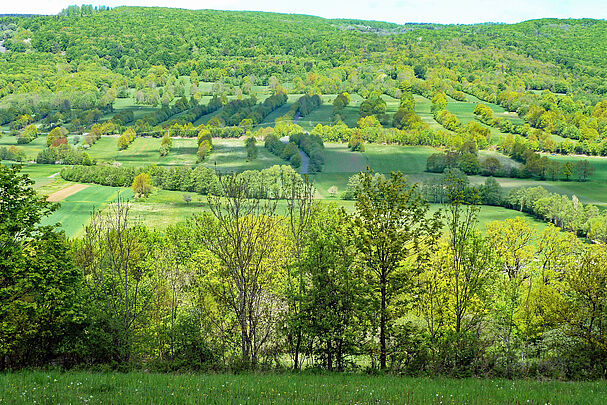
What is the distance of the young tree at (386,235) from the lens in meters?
19.9

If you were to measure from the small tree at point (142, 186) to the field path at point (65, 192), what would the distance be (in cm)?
948

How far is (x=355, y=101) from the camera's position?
180m

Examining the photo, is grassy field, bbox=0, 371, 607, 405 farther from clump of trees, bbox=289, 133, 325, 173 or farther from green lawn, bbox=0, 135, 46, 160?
green lawn, bbox=0, 135, 46, 160

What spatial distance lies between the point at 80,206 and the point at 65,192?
1272cm

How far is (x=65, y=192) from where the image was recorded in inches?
3784

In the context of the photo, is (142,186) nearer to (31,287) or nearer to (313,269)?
(31,287)

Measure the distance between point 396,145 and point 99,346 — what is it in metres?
125

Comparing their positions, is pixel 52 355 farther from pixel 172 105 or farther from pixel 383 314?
pixel 172 105

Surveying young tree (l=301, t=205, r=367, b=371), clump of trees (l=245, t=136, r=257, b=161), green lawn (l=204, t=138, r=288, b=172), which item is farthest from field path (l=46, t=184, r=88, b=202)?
young tree (l=301, t=205, r=367, b=371)

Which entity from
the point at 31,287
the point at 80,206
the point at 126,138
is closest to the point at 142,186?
the point at 80,206

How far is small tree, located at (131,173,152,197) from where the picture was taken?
9891 centimetres

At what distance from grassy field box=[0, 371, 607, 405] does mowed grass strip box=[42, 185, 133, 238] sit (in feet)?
189

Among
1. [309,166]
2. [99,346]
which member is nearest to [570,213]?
[309,166]

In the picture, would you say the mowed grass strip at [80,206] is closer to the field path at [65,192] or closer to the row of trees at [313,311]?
the field path at [65,192]
